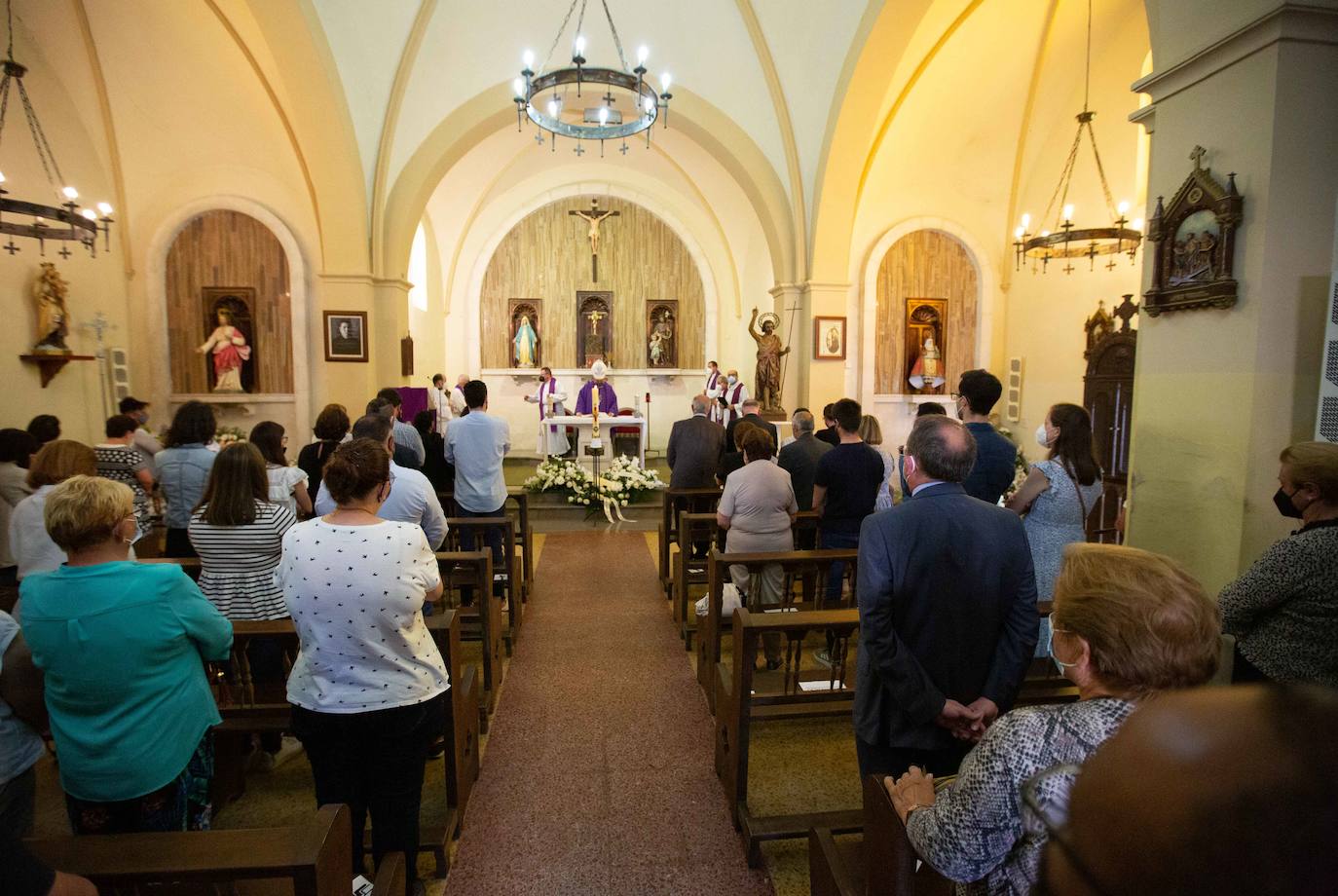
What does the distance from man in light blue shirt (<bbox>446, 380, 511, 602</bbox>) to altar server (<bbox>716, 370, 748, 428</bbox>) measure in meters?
6.83

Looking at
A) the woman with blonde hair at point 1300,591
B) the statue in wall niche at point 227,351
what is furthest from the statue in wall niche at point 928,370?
the statue in wall niche at point 227,351

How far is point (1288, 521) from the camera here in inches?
132

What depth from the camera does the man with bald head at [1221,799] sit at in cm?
45

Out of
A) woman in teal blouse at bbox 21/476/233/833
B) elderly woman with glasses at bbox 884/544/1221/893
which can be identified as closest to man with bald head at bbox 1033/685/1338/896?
elderly woman with glasses at bbox 884/544/1221/893

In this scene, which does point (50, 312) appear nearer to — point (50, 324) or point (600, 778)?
point (50, 324)

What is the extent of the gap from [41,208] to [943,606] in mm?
7282

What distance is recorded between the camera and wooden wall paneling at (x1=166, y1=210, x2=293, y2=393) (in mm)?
10281

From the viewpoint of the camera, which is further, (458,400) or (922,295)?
(458,400)

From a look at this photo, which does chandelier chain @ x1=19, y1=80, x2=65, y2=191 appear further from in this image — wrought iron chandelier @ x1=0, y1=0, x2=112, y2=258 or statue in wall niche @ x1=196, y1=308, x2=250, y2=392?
statue in wall niche @ x1=196, y1=308, x2=250, y2=392

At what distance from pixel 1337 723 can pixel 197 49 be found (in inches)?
461

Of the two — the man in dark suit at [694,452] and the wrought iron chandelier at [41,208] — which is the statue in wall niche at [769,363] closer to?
the man in dark suit at [694,452]

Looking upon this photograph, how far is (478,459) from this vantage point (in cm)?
561

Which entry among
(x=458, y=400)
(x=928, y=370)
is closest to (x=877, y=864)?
(x=928, y=370)

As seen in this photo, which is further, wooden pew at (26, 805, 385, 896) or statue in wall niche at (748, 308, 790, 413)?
statue in wall niche at (748, 308, 790, 413)
